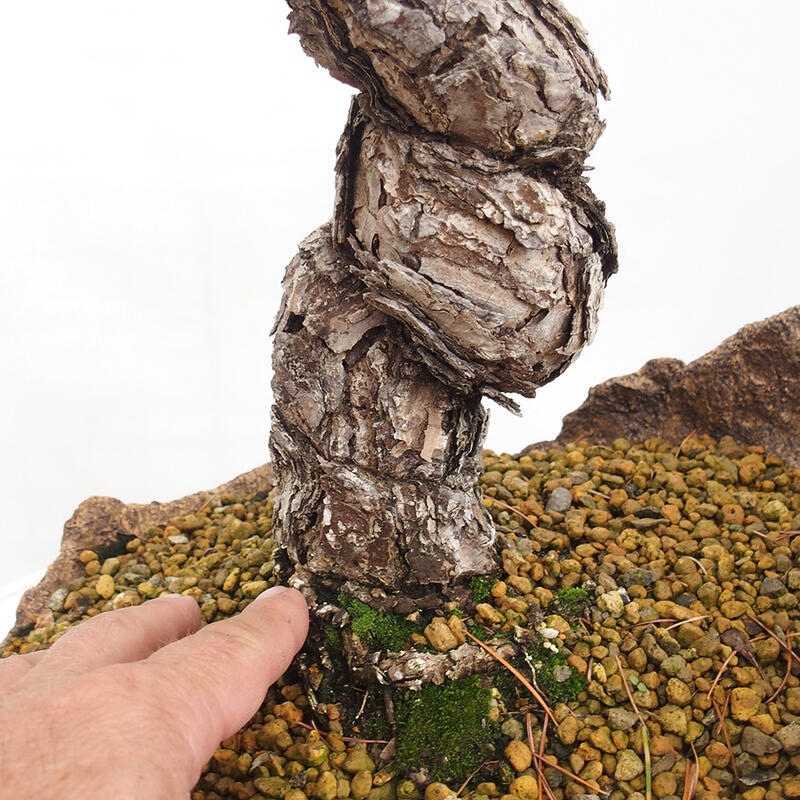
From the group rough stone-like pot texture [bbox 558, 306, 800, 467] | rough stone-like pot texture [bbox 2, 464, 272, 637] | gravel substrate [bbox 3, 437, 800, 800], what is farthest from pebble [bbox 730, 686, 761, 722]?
rough stone-like pot texture [bbox 2, 464, 272, 637]

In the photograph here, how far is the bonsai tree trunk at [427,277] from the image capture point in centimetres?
90

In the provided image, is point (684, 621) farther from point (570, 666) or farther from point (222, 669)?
point (222, 669)

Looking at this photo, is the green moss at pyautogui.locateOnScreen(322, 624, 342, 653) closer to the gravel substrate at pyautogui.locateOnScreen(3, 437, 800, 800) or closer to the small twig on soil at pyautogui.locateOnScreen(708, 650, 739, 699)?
the gravel substrate at pyautogui.locateOnScreen(3, 437, 800, 800)

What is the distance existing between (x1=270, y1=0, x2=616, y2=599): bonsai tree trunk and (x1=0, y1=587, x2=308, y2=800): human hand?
0.74 ft

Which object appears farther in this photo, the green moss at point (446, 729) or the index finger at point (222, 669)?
the green moss at point (446, 729)

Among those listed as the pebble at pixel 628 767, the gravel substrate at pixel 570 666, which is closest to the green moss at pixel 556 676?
the gravel substrate at pixel 570 666

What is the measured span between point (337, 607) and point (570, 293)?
0.60 m

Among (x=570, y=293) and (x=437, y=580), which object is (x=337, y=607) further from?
(x=570, y=293)

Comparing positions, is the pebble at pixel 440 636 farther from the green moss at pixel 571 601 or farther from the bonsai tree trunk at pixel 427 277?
the green moss at pixel 571 601

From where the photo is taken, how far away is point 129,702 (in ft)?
2.83

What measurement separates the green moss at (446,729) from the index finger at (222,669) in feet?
0.65

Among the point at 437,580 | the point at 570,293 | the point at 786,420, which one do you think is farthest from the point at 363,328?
the point at 786,420

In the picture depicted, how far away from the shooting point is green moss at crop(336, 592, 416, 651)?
1192 mm

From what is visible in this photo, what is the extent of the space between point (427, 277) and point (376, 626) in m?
0.55
